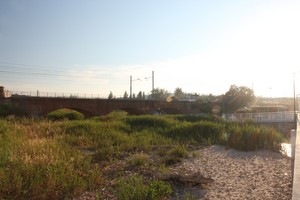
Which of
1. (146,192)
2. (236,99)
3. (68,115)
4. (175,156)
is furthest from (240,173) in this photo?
(236,99)

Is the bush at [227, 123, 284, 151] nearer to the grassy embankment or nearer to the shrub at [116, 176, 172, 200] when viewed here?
the grassy embankment

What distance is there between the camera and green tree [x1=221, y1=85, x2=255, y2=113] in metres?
64.4

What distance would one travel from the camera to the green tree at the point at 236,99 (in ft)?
211

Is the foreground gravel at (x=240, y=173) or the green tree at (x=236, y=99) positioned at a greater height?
the green tree at (x=236, y=99)

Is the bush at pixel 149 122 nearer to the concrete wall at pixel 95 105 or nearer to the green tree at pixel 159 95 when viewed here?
the concrete wall at pixel 95 105

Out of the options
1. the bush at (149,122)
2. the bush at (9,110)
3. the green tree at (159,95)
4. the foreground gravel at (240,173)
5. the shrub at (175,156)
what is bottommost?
the foreground gravel at (240,173)

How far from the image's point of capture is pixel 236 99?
6525 cm

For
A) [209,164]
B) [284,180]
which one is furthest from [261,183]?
[209,164]

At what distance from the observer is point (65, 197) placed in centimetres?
788

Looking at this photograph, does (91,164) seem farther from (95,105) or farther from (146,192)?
(95,105)

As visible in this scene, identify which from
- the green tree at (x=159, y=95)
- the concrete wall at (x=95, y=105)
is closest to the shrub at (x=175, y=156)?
A: the concrete wall at (x=95, y=105)

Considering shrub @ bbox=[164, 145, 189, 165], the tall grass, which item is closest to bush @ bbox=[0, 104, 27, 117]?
the tall grass

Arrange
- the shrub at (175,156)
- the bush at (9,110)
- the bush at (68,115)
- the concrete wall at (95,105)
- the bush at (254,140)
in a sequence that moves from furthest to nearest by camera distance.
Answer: the bush at (68,115) → the concrete wall at (95,105) → the bush at (9,110) → the bush at (254,140) → the shrub at (175,156)

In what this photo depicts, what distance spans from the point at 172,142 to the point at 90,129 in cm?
614
